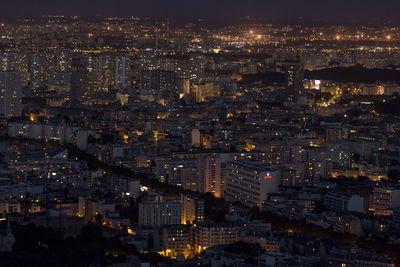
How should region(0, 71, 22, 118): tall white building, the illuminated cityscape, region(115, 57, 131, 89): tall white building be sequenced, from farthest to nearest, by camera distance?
1. region(115, 57, 131, 89): tall white building
2. region(0, 71, 22, 118): tall white building
3. the illuminated cityscape

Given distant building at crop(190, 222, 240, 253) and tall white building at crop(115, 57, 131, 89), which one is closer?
distant building at crop(190, 222, 240, 253)

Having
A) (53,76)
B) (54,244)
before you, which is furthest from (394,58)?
(54,244)

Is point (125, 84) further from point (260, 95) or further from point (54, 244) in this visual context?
point (54, 244)

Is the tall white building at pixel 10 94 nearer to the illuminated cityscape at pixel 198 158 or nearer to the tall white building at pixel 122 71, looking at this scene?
the illuminated cityscape at pixel 198 158

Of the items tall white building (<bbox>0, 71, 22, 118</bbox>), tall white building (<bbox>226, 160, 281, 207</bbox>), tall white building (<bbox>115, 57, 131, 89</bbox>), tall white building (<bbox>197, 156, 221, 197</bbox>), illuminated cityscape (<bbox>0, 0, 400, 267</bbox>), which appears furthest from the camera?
tall white building (<bbox>115, 57, 131, 89</bbox>)

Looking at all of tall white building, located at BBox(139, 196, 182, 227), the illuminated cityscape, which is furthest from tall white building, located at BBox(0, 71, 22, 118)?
tall white building, located at BBox(139, 196, 182, 227)

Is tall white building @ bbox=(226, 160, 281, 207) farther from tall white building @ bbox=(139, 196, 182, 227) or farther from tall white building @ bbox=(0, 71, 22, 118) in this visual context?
tall white building @ bbox=(0, 71, 22, 118)

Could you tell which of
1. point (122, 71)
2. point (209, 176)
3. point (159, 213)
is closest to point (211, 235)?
point (159, 213)

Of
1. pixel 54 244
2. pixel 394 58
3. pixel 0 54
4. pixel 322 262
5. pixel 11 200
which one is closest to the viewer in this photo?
pixel 322 262
